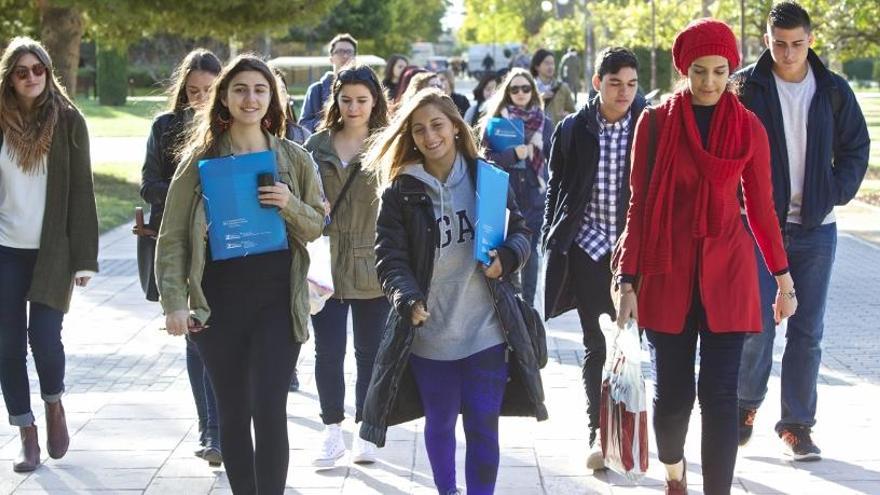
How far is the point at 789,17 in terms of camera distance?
595cm

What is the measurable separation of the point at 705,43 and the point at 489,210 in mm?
916

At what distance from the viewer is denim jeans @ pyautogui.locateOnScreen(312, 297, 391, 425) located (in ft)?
21.1

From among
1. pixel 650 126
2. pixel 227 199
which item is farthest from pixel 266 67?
pixel 650 126

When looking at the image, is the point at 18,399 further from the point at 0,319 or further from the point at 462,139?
the point at 462,139

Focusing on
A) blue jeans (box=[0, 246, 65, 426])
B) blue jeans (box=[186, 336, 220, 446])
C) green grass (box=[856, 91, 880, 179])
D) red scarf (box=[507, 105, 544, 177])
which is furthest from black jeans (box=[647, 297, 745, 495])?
green grass (box=[856, 91, 880, 179])

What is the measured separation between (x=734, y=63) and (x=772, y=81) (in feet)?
3.80

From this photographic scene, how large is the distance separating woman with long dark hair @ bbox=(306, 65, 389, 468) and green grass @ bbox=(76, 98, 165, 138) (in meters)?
25.4

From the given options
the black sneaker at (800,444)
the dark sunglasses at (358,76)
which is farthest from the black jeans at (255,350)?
the black sneaker at (800,444)

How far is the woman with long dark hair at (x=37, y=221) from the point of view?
20.2 feet

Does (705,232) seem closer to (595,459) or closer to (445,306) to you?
(445,306)

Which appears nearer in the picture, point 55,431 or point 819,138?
point 819,138

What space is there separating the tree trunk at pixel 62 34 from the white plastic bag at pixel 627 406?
707 inches

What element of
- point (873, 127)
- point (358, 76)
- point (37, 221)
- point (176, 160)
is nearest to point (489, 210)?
point (358, 76)

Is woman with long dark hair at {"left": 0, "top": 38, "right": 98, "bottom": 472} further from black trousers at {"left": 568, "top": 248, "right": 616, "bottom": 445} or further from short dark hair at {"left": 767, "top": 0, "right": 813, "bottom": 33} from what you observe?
short dark hair at {"left": 767, "top": 0, "right": 813, "bottom": 33}
